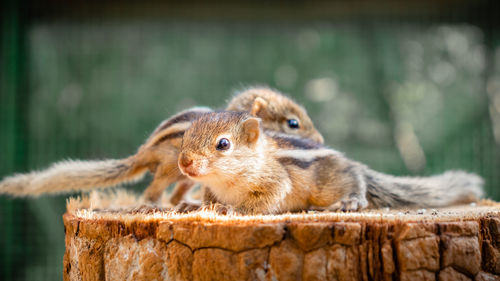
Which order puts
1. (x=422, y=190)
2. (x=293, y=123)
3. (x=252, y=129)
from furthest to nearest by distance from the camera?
(x=293, y=123) < (x=422, y=190) < (x=252, y=129)

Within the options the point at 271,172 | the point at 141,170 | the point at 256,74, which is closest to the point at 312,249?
the point at 271,172

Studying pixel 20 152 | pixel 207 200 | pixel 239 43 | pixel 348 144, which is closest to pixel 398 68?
pixel 348 144

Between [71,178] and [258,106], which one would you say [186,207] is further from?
[258,106]

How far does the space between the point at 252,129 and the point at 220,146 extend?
232 mm

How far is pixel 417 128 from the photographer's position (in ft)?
20.4

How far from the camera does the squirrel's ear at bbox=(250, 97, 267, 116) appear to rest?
3.56 meters

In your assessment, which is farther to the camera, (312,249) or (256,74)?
(256,74)

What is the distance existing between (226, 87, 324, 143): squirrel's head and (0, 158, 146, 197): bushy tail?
1019 mm

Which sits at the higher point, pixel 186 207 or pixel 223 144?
pixel 223 144

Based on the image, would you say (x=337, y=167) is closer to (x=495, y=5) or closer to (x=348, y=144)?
(x=348, y=144)

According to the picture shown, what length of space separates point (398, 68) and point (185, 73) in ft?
9.38

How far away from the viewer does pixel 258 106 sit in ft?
11.9

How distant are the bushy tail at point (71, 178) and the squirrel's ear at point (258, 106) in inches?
36.7

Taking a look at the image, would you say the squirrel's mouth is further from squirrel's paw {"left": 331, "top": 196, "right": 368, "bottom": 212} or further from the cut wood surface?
squirrel's paw {"left": 331, "top": 196, "right": 368, "bottom": 212}
